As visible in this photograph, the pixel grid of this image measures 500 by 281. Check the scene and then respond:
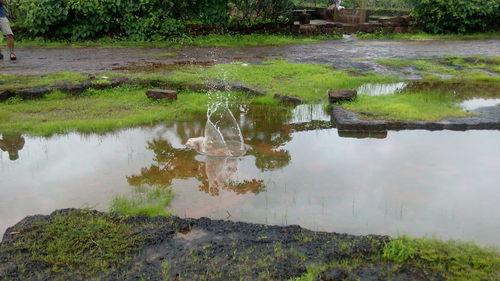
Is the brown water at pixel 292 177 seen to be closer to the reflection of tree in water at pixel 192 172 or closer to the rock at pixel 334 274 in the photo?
the reflection of tree in water at pixel 192 172

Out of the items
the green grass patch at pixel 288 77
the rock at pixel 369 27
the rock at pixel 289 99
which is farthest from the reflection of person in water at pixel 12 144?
the rock at pixel 369 27

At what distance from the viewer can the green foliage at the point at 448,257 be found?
2795 mm

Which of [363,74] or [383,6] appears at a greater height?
[383,6]

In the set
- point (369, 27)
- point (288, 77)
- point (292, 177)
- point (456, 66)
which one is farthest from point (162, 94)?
point (369, 27)

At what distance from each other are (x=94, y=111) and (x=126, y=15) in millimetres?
6164

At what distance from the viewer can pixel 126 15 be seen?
11922 millimetres

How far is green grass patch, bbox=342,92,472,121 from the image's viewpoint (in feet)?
19.1

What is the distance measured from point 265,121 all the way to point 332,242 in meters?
3.21

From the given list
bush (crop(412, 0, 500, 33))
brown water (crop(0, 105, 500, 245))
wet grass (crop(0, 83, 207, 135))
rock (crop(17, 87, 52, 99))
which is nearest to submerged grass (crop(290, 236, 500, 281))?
brown water (crop(0, 105, 500, 245))

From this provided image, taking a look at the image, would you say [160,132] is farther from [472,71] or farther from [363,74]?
[472,71]

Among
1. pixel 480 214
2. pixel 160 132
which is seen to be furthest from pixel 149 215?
pixel 480 214

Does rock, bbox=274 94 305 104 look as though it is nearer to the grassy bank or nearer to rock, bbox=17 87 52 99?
the grassy bank

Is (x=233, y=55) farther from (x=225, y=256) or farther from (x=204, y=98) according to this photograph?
(x=225, y=256)

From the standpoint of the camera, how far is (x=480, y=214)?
373 centimetres
